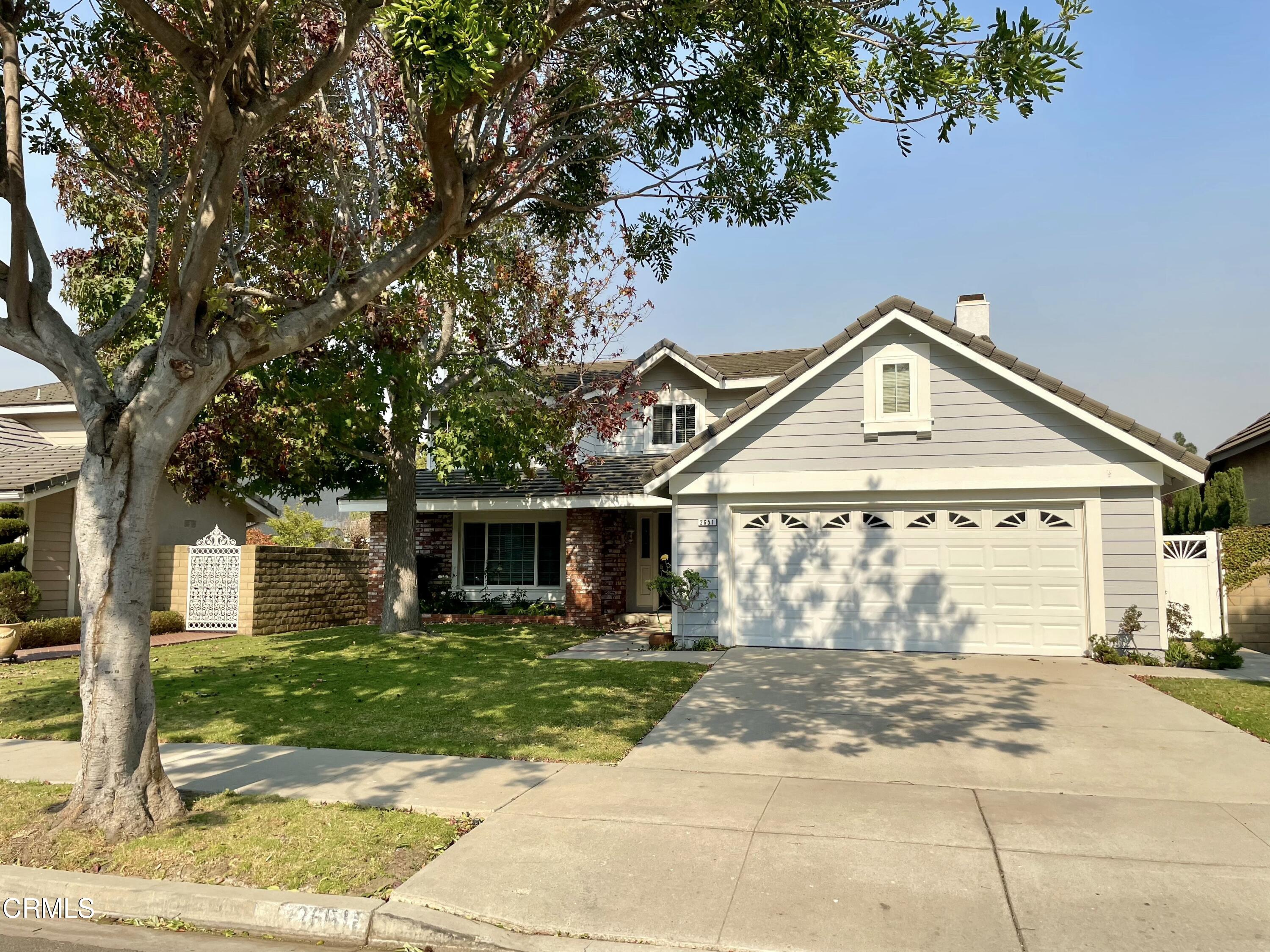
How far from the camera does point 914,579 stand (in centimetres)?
1402

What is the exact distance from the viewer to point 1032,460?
44.3 feet

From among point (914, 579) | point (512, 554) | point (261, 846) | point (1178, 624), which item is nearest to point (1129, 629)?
point (1178, 624)

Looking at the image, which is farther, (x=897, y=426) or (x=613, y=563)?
(x=613, y=563)

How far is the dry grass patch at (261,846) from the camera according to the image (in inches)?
198

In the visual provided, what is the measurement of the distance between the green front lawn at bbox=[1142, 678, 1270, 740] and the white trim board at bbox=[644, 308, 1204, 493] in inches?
118

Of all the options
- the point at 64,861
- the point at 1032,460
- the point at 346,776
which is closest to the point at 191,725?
the point at 346,776

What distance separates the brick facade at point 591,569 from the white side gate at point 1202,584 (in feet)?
35.4

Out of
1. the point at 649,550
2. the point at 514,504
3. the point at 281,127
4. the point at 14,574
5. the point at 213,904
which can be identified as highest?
the point at 281,127

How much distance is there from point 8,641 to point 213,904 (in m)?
11.8

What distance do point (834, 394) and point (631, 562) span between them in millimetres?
8334

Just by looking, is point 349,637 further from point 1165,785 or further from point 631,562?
point 1165,785

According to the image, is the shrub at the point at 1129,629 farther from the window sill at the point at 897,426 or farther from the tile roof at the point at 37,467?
the tile roof at the point at 37,467

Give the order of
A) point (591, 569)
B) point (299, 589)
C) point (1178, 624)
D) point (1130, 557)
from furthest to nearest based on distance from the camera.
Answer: point (591, 569) → point (299, 589) → point (1178, 624) → point (1130, 557)

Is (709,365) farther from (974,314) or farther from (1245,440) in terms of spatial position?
(1245,440)
